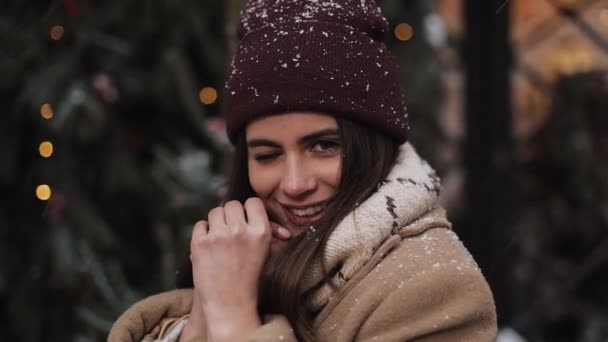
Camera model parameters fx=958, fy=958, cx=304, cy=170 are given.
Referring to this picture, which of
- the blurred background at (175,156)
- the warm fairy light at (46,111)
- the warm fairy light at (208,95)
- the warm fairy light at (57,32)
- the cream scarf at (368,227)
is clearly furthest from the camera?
the warm fairy light at (208,95)

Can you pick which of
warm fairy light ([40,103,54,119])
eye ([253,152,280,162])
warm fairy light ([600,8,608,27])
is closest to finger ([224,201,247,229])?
eye ([253,152,280,162])

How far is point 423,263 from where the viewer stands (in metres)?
1.93

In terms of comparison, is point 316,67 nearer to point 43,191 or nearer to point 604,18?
point 43,191

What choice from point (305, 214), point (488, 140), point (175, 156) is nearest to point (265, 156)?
point (305, 214)

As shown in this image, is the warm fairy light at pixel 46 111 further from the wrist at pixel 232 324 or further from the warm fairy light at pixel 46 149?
the wrist at pixel 232 324

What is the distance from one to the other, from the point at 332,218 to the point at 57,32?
2500mm

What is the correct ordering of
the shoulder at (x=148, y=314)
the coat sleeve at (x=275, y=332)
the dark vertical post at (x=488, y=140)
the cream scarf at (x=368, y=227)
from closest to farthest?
1. the coat sleeve at (x=275, y=332)
2. the cream scarf at (x=368, y=227)
3. the shoulder at (x=148, y=314)
4. the dark vertical post at (x=488, y=140)

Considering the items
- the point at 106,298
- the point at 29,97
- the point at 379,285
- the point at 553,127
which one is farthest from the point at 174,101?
the point at 379,285

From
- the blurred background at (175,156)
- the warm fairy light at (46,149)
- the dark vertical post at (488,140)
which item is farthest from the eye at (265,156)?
the warm fairy light at (46,149)

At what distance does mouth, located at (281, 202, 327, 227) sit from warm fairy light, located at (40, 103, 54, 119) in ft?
7.05

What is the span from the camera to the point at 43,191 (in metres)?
4.22

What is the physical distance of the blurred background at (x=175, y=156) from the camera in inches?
150

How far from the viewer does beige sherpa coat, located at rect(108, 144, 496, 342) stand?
6.21 feet

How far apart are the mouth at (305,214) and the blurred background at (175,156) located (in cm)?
153
